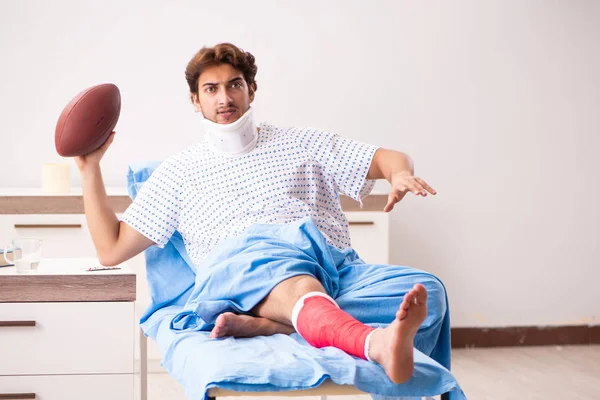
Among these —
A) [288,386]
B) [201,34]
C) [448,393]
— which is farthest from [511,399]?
[201,34]

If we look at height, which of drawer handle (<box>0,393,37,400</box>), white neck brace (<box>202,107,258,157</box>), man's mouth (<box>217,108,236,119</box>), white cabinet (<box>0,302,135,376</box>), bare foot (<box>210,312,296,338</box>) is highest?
man's mouth (<box>217,108,236,119</box>)

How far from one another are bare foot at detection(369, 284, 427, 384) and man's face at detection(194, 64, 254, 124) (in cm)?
105

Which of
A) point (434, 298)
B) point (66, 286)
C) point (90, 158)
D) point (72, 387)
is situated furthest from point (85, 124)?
point (434, 298)

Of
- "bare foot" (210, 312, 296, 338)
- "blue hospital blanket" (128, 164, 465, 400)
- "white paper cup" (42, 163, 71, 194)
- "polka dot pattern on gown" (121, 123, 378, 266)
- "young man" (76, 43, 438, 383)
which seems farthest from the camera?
"white paper cup" (42, 163, 71, 194)

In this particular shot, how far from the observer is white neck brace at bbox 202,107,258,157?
2387 millimetres

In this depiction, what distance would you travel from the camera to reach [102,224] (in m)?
2.31

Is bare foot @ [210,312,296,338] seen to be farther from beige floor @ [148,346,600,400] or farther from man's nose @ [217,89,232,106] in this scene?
beige floor @ [148,346,600,400]

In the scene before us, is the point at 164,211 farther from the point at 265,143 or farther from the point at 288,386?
the point at 288,386

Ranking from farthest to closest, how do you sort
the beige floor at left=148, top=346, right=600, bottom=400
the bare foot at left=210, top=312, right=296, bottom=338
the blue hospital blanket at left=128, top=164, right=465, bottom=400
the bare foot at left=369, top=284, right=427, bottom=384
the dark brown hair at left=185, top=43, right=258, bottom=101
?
the beige floor at left=148, top=346, right=600, bottom=400, the dark brown hair at left=185, top=43, right=258, bottom=101, the bare foot at left=210, top=312, right=296, bottom=338, the blue hospital blanket at left=128, top=164, right=465, bottom=400, the bare foot at left=369, top=284, right=427, bottom=384

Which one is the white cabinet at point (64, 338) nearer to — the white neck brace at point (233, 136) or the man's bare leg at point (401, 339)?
the white neck brace at point (233, 136)

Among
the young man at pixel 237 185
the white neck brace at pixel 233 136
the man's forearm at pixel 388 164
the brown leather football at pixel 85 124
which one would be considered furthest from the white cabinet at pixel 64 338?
the man's forearm at pixel 388 164

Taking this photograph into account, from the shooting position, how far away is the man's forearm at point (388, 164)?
90.1 inches

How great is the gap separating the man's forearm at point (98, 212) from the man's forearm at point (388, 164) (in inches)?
30.0

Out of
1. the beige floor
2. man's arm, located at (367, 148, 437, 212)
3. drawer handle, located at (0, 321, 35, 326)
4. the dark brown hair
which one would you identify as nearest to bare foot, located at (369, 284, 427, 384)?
man's arm, located at (367, 148, 437, 212)
